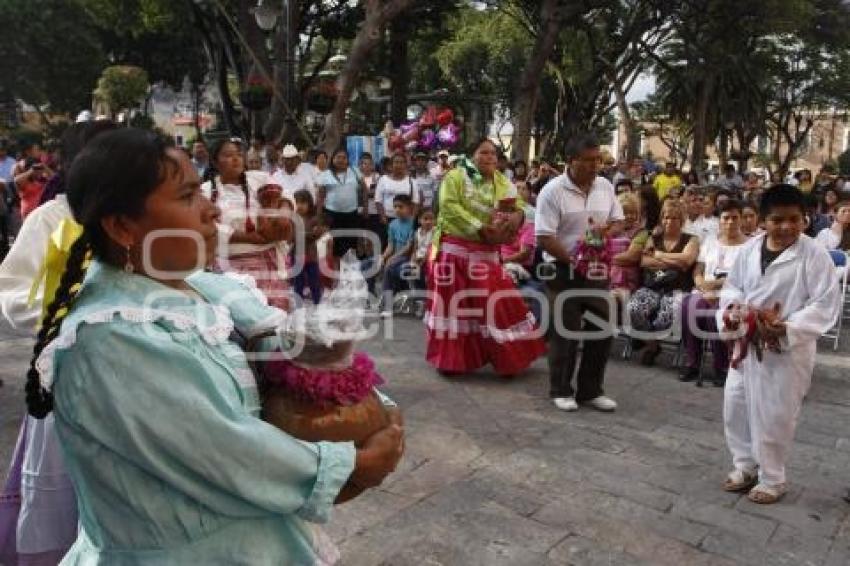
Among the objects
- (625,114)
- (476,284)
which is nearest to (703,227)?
(476,284)

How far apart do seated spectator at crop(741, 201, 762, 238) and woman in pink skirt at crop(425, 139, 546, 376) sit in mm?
1996

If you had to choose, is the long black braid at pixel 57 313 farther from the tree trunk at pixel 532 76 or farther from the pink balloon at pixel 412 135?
the tree trunk at pixel 532 76

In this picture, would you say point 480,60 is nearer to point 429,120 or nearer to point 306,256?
point 429,120

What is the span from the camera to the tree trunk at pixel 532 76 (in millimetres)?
15555

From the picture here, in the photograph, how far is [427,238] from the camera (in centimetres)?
883

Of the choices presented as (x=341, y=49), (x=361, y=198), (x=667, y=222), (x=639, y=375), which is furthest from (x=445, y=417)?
(x=341, y=49)

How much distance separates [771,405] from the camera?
12.8ft

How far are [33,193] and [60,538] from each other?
204 inches

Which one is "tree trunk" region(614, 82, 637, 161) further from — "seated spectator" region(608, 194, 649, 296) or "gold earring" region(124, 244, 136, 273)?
"gold earring" region(124, 244, 136, 273)

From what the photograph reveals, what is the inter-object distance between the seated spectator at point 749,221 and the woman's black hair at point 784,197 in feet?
9.25

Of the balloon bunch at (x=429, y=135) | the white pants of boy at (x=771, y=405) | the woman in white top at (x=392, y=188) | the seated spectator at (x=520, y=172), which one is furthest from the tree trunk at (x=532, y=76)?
the white pants of boy at (x=771, y=405)

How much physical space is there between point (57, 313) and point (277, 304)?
10.8ft

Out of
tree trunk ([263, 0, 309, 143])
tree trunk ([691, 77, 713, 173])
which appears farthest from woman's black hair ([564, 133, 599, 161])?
tree trunk ([691, 77, 713, 173])

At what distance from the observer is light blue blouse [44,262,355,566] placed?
4.14 feet
